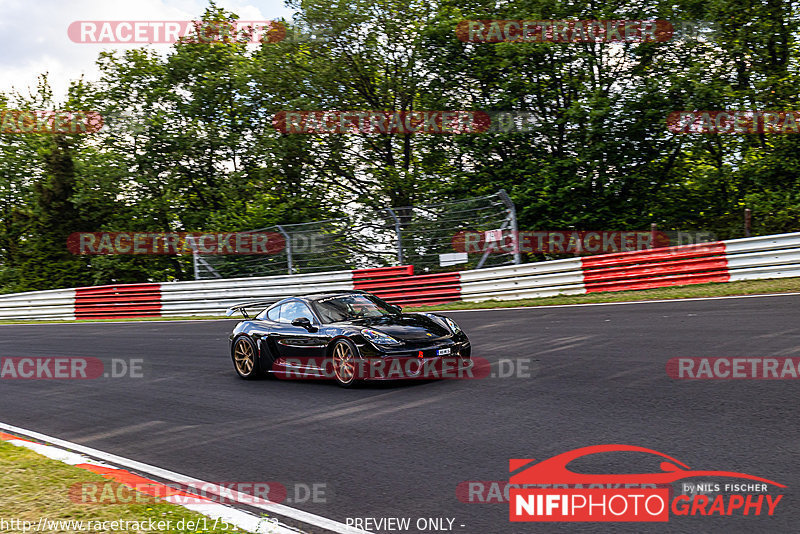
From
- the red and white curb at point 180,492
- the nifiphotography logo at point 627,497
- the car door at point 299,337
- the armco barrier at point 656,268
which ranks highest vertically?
the armco barrier at point 656,268

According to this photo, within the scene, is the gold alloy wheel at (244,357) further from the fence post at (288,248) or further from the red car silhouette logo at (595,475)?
the fence post at (288,248)

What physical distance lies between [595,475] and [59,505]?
3819mm

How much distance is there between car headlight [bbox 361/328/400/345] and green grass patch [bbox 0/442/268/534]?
140 inches

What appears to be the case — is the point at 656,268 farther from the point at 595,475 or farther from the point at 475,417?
the point at 595,475

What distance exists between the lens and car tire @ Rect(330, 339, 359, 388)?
875 centimetres

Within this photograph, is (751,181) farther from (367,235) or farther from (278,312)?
(278,312)

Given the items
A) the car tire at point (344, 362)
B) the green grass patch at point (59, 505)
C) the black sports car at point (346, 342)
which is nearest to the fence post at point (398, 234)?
the black sports car at point (346, 342)

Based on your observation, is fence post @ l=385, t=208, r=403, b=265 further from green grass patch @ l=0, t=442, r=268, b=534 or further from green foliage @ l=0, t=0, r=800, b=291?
green grass patch @ l=0, t=442, r=268, b=534

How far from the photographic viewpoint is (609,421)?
6133 millimetres

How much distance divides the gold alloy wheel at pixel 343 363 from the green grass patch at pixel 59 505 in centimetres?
350

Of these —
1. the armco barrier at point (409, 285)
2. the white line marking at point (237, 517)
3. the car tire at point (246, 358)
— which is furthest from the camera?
the armco barrier at point (409, 285)

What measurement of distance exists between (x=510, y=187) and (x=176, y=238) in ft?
62.6

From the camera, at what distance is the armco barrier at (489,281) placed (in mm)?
14852

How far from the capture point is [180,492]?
5.27 m
